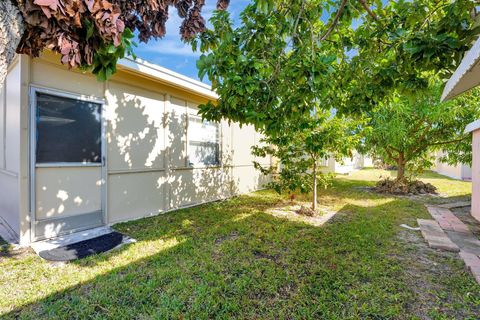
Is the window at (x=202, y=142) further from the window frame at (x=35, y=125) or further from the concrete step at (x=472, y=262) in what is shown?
the concrete step at (x=472, y=262)

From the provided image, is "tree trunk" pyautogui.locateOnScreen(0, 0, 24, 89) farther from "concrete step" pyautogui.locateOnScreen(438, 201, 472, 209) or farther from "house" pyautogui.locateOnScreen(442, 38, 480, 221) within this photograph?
"concrete step" pyautogui.locateOnScreen(438, 201, 472, 209)

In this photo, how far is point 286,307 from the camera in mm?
2344

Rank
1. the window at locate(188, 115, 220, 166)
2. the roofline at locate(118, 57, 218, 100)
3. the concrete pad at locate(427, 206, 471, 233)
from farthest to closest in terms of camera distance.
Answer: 1. the window at locate(188, 115, 220, 166)
2. the concrete pad at locate(427, 206, 471, 233)
3. the roofline at locate(118, 57, 218, 100)

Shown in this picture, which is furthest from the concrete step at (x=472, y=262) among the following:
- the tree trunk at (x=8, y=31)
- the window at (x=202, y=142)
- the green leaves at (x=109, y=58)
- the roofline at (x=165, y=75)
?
the roofline at (x=165, y=75)

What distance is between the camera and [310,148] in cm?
504

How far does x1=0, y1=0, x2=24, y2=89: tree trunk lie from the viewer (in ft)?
4.11

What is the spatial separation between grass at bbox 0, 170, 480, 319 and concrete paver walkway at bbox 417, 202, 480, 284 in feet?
0.56

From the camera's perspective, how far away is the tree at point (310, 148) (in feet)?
16.2

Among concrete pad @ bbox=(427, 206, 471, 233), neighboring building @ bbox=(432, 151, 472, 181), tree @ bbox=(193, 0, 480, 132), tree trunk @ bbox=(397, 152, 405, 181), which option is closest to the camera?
tree @ bbox=(193, 0, 480, 132)

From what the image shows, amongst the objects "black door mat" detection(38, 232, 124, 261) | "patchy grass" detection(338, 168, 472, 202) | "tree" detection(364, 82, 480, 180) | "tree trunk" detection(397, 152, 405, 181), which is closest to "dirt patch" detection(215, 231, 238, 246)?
"black door mat" detection(38, 232, 124, 261)

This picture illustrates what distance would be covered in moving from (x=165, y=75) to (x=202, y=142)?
83.5 inches

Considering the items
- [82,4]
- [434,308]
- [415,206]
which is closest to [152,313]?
[82,4]

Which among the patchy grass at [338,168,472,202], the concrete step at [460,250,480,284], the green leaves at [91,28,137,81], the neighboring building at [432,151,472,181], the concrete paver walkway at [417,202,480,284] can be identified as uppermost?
the green leaves at [91,28,137,81]

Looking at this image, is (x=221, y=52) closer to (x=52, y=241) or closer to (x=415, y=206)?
(x=52, y=241)
